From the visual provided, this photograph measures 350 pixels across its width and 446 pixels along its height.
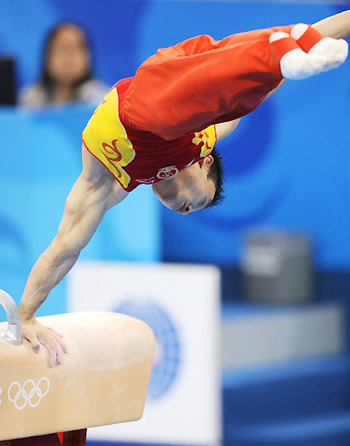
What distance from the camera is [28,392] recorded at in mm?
3621

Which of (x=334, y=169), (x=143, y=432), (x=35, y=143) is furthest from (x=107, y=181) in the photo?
(x=334, y=169)

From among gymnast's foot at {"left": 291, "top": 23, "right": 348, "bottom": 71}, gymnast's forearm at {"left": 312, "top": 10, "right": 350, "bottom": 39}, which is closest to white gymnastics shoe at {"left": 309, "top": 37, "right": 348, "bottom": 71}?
gymnast's foot at {"left": 291, "top": 23, "right": 348, "bottom": 71}

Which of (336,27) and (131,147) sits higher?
(336,27)

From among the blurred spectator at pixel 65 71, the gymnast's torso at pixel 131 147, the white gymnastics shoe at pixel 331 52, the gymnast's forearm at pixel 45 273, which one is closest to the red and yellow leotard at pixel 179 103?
the gymnast's torso at pixel 131 147

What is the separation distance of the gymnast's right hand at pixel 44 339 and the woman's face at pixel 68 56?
14.2 feet

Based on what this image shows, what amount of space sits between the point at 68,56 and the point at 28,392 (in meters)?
4.74

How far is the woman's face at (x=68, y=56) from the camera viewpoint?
25.6 ft

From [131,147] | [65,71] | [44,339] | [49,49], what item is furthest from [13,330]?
[49,49]

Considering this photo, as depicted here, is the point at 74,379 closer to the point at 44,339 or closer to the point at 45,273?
the point at 44,339

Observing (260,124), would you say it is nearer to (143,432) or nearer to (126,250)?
(126,250)

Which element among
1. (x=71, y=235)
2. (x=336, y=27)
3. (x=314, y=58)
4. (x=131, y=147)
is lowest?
(x=71, y=235)

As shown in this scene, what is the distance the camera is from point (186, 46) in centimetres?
360

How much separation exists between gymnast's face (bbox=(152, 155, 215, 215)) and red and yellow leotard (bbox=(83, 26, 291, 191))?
0.23ft

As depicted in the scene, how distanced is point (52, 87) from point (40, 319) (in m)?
4.27
